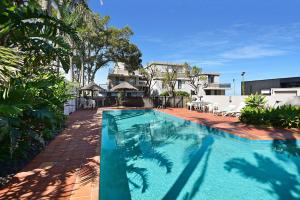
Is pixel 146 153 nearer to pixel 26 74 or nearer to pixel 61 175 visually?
pixel 61 175

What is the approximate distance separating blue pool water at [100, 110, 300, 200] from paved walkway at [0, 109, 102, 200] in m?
0.45

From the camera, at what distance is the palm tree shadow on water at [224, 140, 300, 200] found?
5.45 m

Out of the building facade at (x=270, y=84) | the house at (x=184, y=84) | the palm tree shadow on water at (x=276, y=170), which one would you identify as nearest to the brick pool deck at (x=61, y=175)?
the palm tree shadow on water at (x=276, y=170)

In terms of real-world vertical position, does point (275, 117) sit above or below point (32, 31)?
below

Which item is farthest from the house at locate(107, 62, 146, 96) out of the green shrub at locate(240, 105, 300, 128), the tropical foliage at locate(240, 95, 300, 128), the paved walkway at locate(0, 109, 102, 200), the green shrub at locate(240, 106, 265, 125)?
the paved walkway at locate(0, 109, 102, 200)

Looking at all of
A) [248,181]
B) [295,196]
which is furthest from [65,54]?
[295,196]

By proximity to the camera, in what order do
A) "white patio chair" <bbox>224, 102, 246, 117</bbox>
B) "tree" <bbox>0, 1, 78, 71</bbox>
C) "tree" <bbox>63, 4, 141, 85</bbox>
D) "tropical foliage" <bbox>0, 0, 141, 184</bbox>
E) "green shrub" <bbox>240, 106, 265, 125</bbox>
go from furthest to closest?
1. "tree" <bbox>63, 4, 141, 85</bbox>
2. "white patio chair" <bbox>224, 102, 246, 117</bbox>
3. "green shrub" <bbox>240, 106, 265, 125</bbox>
4. "tree" <bbox>0, 1, 78, 71</bbox>
5. "tropical foliage" <bbox>0, 0, 141, 184</bbox>

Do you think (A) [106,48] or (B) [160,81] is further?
(B) [160,81]

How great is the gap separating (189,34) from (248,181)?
86.6 ft

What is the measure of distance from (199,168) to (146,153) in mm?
2278

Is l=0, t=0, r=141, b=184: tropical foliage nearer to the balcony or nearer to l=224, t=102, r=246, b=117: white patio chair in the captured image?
l=224, t=102, r=246, b=117: white patio chair

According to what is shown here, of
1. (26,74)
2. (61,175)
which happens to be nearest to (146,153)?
(61,175)

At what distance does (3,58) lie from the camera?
346 cm

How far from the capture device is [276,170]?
6.85 m
